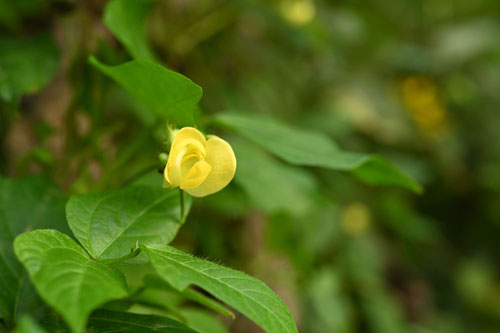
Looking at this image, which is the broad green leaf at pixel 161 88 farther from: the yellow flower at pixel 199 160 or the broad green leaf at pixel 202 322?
the broad green leaf at pixel 202 322

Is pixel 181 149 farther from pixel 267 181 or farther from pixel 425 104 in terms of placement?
pixel 425 104

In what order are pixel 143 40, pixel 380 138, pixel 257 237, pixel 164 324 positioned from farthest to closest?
pixel 380 138
pixel 257 237
pixel 143 40
pixel 164 324

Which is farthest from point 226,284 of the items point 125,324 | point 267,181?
point 267,181

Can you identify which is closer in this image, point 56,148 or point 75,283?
point 75,283

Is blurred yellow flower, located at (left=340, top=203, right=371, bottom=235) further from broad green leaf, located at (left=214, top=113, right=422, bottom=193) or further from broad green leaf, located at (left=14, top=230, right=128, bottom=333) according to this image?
broad green leaf, located at (left=14, top=230, right=128, bottom=333)

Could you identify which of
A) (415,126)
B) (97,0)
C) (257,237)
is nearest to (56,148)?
(97,0)

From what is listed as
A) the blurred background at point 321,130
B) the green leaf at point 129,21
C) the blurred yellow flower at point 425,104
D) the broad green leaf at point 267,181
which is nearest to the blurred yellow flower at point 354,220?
the blurred background at point 321,130

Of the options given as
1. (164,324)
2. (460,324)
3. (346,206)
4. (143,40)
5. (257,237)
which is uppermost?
(143,40)

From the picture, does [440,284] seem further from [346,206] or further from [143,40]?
[143,40]
